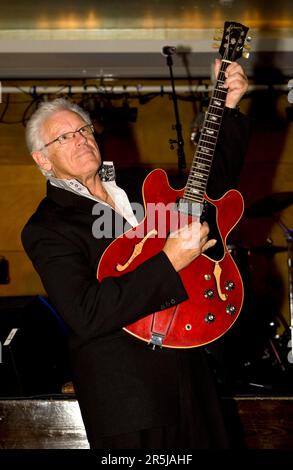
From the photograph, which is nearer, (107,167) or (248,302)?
(107,167)

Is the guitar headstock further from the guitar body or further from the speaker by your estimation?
the speaker

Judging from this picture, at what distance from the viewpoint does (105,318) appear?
1745 mm

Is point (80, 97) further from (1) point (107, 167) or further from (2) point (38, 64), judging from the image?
(1) point (107, 167)

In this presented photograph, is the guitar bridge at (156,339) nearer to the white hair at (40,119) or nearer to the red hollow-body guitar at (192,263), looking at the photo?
the red hollow-body guitar at (192,263)

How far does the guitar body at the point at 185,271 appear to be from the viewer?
1849 mm

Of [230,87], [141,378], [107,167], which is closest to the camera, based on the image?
[141,378]

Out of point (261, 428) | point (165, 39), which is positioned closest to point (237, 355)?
point (261, 428)

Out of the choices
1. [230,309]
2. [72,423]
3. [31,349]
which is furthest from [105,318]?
[31,349]

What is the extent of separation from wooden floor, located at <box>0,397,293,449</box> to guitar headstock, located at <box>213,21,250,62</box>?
1.53 m

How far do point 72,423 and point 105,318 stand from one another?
1.18 metres

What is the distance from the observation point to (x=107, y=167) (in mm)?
2182

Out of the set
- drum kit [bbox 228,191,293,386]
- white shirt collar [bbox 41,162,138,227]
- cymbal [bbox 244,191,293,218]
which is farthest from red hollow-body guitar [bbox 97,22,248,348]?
cymbal [bbox 244,191,293,218]

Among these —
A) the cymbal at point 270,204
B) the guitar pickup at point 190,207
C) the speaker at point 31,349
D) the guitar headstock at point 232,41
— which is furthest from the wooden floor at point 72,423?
the cymbal at point 270,204
